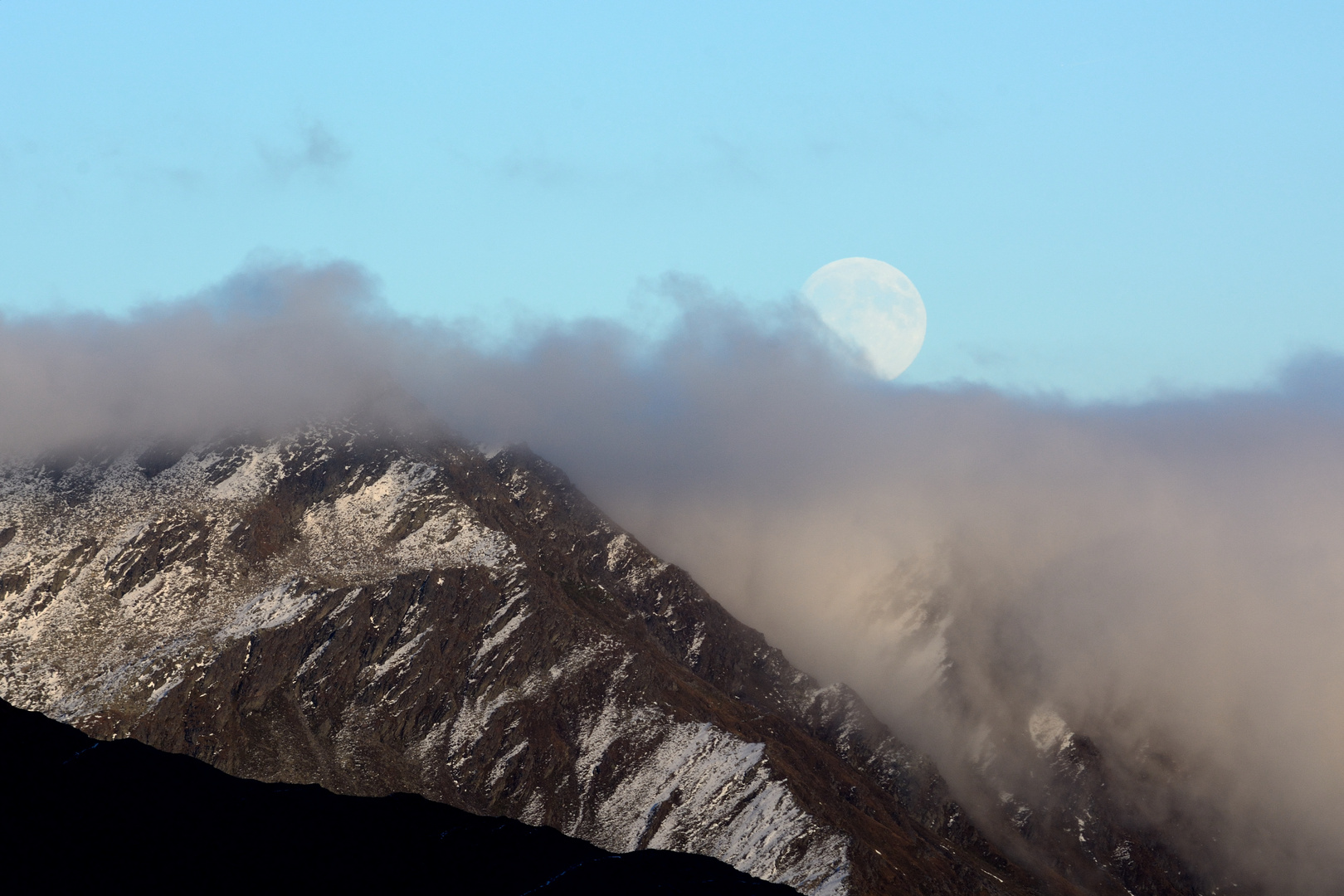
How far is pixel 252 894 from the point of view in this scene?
109 metres

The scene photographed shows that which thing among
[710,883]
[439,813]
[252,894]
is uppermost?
[710,883]

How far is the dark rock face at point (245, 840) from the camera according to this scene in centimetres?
10762

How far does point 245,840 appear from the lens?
11762 centimetres

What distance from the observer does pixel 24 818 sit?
354 ft

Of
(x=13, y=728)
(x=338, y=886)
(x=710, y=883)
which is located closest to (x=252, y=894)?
(x=338, y=886)

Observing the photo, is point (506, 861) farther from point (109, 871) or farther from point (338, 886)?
point (109, 871)

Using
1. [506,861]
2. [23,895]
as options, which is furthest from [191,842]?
[506,861]

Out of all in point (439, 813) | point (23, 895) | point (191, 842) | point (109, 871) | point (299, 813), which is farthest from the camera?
point (439, 813)

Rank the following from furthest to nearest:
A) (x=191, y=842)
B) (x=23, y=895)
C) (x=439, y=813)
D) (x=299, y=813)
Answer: (x=439, y=813)
(x=299, y=813)
(x=191, y=842)
(x=23, y=895)

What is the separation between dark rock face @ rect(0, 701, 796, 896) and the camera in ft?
353

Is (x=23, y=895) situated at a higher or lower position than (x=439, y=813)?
lower

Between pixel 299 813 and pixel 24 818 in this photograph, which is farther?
pixel 299 813

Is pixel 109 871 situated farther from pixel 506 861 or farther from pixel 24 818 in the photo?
pixel 506 861

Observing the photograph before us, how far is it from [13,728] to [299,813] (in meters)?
25.1
